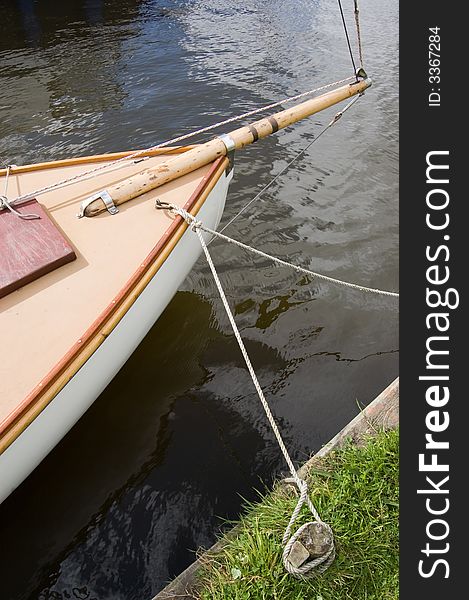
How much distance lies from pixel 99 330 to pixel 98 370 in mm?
320

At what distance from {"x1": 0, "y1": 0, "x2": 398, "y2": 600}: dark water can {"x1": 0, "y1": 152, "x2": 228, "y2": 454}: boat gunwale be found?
115cm

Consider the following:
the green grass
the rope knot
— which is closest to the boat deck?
the green grass

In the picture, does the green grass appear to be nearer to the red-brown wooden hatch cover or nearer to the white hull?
the white hull

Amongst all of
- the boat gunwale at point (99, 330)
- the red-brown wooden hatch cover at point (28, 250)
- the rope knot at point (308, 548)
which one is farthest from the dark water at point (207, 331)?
the red-brown wooden hatch cover at point (28, 250)

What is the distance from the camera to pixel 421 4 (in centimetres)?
451

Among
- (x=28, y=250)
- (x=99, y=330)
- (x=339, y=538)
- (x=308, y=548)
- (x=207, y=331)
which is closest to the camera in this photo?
(x=308, y=548)

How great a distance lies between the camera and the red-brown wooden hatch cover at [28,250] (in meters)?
3.58

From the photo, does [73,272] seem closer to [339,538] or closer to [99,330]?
[99,330]

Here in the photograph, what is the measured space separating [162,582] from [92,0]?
1503cm

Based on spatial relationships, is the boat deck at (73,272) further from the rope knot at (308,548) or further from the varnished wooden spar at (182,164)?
the rope knot at (308,548)

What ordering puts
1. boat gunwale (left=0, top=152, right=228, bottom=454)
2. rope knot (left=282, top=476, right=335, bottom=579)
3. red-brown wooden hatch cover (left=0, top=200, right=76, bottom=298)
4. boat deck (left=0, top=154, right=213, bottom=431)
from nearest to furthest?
1. rope knot (left=282, top=476, right=335, bottom=579)
2. boat gunwale (left=0, top=152, right=228, bottom=454)
3. boat deck (left=0, top=154, right=213, bottom=431)
4. red-brown wooden hatch cover (left=0, top=200, right=76, bottom=298)

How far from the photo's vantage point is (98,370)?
353cm

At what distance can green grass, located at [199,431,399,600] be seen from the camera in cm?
275

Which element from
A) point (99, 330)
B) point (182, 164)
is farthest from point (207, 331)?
point (99, 330)
